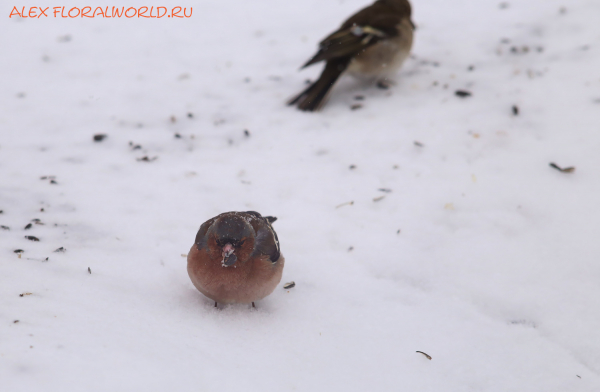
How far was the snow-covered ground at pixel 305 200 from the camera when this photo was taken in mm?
2143

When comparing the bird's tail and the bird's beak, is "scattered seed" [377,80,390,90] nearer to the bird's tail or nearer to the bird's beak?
the bird's tail

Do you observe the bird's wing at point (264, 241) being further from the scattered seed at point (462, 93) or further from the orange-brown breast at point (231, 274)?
the scattered seed at point (462, 93)

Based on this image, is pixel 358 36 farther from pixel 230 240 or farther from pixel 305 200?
pixel 230 240

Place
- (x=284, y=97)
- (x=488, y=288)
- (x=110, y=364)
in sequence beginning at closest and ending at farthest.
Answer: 1. (x=110, y=364)
2. (x=488, y=288)
3. (x=284, y=97)

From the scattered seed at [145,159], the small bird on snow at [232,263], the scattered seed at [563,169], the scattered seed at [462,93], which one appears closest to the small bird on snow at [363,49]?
the scattered seed at [462,93]

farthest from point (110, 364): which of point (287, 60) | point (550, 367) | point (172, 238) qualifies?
point (287, 60)

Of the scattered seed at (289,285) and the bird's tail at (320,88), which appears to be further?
the bird's tail at (320,88)

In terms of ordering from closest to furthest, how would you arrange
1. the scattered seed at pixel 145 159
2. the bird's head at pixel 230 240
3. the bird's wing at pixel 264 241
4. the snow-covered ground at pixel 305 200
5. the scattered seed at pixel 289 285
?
the snow-covered ground at pixel 305 200 < the bird's head at pixel 230 240 < the bird's wing at pixel 264 241 < the scattered seed at pixel 289 285 < the scattered seed at pixel 145 159

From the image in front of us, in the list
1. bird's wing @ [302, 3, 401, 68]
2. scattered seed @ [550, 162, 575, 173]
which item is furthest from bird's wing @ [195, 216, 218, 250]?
scattered seed @ [550, 162, 575, 173]

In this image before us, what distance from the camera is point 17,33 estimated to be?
521cm

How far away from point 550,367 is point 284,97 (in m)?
3.25

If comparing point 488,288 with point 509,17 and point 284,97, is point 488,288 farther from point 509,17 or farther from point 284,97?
point 509,17

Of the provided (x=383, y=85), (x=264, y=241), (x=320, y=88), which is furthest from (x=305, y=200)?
(x=383, y=85)

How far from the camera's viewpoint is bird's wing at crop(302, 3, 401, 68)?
174 inches
